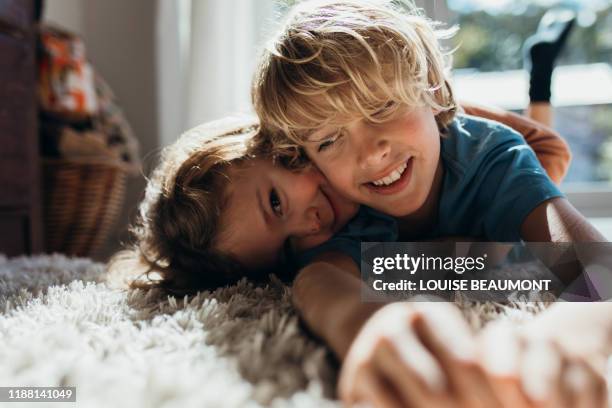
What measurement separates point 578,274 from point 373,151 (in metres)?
0.30

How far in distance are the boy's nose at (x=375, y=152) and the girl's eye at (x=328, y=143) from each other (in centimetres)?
4

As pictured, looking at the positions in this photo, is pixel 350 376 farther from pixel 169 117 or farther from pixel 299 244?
pixel 169 117

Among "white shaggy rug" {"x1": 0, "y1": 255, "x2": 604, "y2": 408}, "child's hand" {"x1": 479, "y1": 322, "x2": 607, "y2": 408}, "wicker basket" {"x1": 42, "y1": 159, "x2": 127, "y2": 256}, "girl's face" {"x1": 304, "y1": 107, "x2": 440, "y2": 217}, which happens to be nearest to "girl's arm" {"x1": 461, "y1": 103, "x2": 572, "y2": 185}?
"girl's face" {"x1": 304, "y1": 107, "x2": 440, "y2": 217}

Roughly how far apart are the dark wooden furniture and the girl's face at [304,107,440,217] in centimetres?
92

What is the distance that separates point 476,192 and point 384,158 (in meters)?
0.18

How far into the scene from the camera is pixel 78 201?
1.69 metres

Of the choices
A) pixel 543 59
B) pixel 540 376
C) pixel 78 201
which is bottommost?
pixel 78 201

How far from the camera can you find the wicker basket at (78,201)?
65.1 inches

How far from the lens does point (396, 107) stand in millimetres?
823

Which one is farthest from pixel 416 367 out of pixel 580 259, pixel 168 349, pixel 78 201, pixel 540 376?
pixel 78 201

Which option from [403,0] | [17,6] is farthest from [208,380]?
[17,6]

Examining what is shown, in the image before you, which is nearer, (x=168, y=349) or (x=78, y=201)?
(x=168, y=349)

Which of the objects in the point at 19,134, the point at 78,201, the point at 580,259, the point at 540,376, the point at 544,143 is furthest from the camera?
the point at 78,201

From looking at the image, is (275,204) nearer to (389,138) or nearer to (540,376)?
(389,138)
